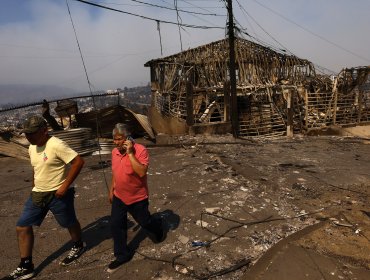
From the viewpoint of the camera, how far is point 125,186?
3.78 m

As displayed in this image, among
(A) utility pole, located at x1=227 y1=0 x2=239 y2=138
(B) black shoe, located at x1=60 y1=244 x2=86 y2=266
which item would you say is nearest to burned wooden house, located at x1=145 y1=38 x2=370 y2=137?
(A) utility pole, located at x1=227 y1=0 x2=239 y2=138

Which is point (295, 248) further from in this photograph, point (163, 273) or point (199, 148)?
point (199, 148)

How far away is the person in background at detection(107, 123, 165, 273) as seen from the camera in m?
3.65

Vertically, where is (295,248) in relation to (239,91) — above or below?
below

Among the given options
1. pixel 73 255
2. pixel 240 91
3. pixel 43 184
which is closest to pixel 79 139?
pixel 73 255

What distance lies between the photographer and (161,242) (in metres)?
4.50

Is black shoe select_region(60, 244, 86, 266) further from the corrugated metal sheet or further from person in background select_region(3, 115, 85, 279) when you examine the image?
the corrugated metal sheet

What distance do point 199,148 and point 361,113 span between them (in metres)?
10.5

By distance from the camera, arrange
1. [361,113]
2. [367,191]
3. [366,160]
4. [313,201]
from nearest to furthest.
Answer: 1. [313,201]
2. [367,191]
3. [366,160]
4. [361,113]

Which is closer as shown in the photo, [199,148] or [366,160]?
[366,160]

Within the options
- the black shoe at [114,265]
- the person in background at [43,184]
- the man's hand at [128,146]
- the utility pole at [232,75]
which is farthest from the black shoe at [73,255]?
the utility pole at [232,75]

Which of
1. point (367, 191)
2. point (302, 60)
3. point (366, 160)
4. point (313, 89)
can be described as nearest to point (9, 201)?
point (367, 191)

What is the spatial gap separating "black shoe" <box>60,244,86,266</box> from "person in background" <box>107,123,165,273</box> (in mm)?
487

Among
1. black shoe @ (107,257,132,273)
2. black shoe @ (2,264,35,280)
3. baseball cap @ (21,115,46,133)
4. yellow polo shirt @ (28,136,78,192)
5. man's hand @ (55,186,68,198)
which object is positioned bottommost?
black shoe @ (107,257,132,273)
